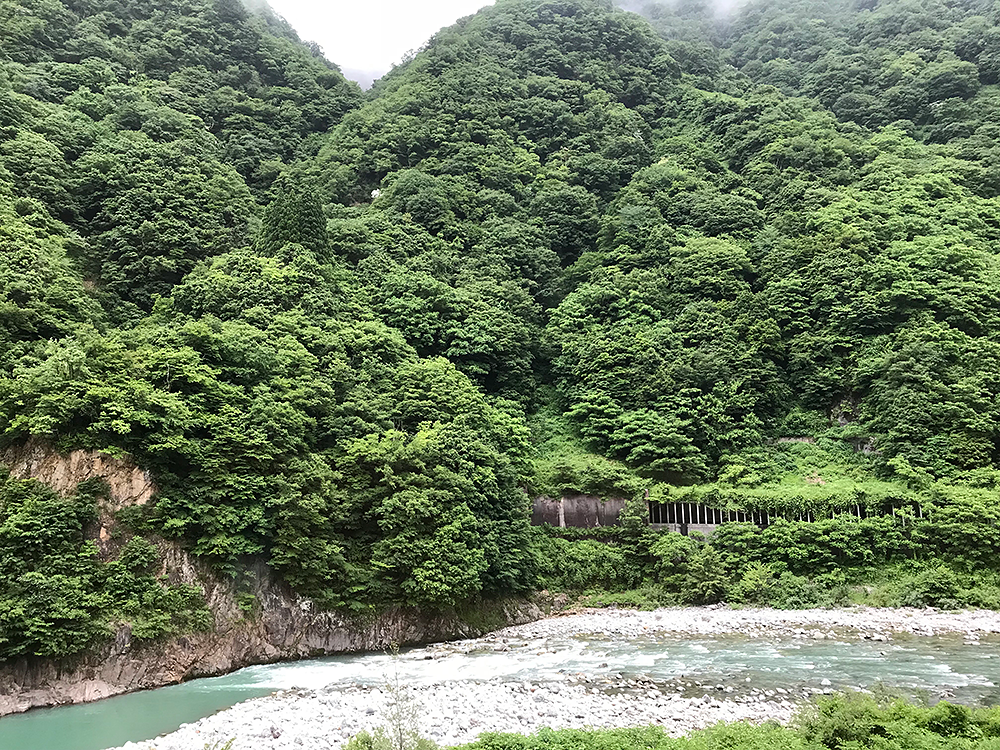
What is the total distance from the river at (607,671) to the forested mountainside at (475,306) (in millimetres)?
2454

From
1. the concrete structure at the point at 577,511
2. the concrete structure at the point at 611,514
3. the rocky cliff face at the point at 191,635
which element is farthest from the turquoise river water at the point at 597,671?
the concrete structure at the point at 577,511

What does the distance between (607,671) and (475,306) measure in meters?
26.7

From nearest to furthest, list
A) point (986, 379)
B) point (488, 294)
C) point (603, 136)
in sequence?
point (986, 379) → point (488, 294) → point (603, 136)

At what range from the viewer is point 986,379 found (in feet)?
115

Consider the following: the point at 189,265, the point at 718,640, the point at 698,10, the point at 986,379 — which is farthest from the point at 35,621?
the point at 698,10

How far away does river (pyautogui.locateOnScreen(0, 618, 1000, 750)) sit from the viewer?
1603cm

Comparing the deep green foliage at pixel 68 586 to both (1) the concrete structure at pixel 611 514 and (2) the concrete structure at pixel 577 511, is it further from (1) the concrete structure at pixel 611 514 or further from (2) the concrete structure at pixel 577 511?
(1) the concrete structure at pixel 611 514

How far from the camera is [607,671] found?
19.3 metres

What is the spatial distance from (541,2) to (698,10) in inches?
1299

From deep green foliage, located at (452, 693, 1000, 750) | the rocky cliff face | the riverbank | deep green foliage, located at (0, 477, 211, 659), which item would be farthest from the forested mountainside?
deep green foliage, located at (452, 693, 1000, 750)

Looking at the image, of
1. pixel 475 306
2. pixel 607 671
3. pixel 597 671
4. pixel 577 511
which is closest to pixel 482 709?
pixel 597 671

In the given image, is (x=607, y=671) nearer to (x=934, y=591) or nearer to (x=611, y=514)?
(x=611, y=514)

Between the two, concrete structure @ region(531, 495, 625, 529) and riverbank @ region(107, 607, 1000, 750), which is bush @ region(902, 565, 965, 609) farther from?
riverbank @ region(107, 607, 1000, 750)

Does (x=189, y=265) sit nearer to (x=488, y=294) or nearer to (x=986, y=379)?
(x=488, y=294)
